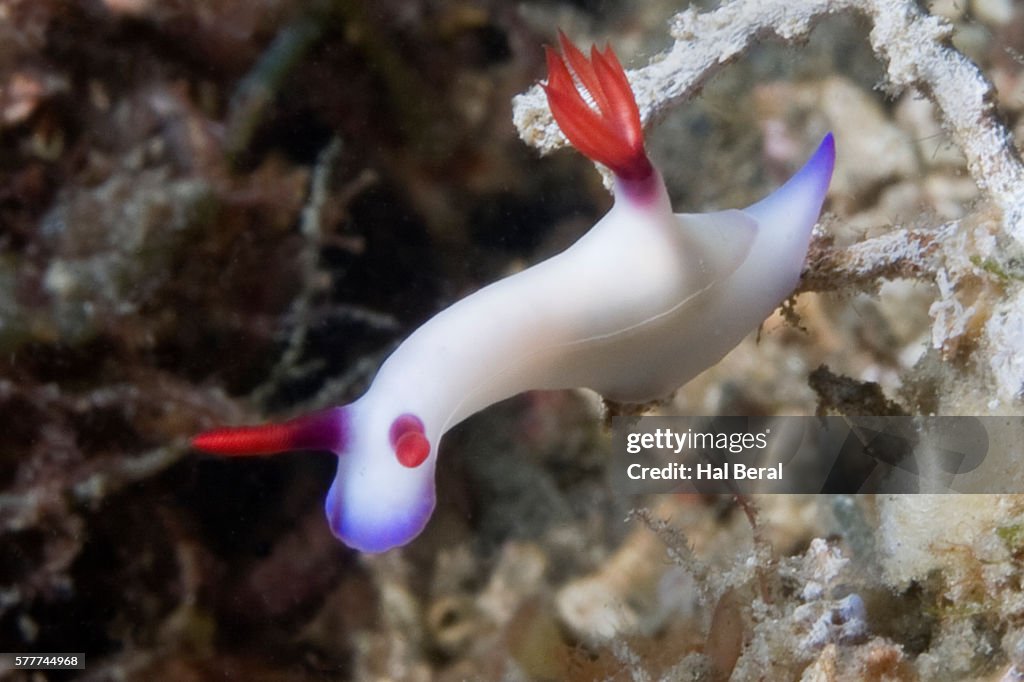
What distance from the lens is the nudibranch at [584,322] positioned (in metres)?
1.51

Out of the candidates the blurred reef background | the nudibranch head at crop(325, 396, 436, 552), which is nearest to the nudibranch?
the nudibranch head at crop(325, 396, 436, 552)

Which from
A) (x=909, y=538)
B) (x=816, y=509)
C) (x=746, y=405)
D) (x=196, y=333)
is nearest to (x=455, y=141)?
(x=196, y=333)

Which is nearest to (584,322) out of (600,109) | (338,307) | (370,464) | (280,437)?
(600,109)

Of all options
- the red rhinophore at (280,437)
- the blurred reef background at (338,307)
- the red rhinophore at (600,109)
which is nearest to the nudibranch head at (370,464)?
the red rhinophore at (280,437)

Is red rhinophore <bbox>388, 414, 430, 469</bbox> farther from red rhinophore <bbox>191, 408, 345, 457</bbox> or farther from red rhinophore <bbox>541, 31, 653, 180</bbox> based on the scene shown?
red rhinophore <bbox>541, 31, 653, 180</bbox>

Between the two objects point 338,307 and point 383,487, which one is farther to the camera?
point 338,307

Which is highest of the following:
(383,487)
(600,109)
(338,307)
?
(600,109)

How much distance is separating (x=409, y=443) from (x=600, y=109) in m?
0.82

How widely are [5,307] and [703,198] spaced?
262 centimetres

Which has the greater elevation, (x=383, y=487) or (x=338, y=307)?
(x=383, y=487)

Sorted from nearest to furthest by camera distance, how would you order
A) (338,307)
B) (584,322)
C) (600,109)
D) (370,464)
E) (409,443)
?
(409,443)
(370,464)
(600,109)
(584,322)
(338,307)

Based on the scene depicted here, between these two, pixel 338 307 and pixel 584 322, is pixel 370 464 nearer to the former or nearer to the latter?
pixel 584 322

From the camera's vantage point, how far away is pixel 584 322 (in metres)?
1.77

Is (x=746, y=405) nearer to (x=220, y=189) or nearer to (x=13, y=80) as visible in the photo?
(x=220, y=189)
